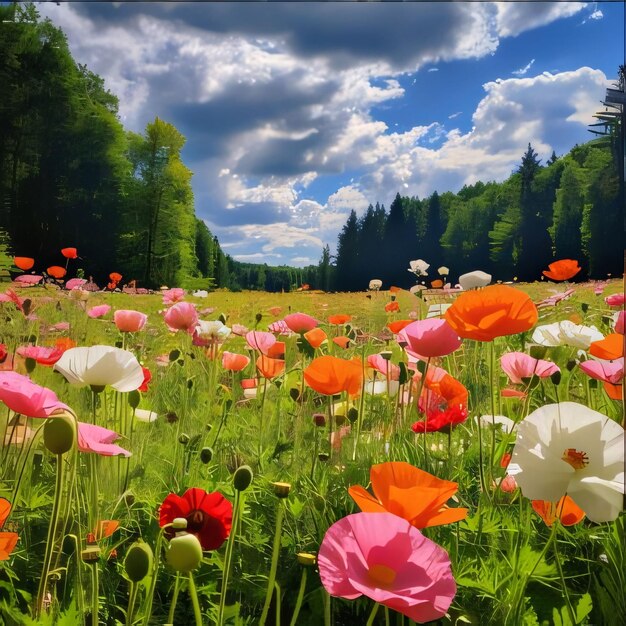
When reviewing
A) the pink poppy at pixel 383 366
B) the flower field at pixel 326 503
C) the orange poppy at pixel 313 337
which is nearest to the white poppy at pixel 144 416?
the flower field at pixel 326 503

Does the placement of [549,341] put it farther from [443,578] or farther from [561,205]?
[561,205]

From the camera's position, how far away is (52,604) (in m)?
0.51

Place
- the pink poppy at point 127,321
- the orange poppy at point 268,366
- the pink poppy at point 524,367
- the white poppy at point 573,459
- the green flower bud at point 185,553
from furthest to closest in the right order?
the pink poppy at point 127,321, the orange poppy at point 268,366, the pink poppy at point 524,367, the white poppy at point 573,459, the green flower bud at point 185,553

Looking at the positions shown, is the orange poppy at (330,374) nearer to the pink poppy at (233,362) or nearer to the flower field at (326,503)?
the flower field at (326,503)

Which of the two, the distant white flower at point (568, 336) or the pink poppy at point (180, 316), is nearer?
the distant white flower at point (568, 336)

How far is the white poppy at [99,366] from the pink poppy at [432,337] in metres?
0.36

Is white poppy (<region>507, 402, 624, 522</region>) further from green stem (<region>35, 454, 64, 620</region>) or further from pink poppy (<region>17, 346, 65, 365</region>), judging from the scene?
pink poppy (<region>17, 346, 65, 365</region>)

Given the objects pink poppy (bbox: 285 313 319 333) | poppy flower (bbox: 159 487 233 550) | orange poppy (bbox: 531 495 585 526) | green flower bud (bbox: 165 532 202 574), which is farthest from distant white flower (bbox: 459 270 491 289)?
green flower bud (bbox: 165 532 202 574)

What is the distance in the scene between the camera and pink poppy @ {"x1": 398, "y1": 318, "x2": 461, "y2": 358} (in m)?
0.74

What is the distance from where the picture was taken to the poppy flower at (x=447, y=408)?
792mm

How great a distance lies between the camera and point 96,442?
1.77 feet

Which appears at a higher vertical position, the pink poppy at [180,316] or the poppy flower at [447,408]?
the pink poppy at [180,316]

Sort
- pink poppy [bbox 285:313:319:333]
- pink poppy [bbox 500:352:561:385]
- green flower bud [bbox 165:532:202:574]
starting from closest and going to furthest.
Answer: green flower bud [bbox 165:532:202:574], pink poppy [bbox 500:352:561:385], pink poppy [bbox 285:313:319:333]

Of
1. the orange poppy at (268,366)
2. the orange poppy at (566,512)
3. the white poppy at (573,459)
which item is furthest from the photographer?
the orange poppy at (268,366)
